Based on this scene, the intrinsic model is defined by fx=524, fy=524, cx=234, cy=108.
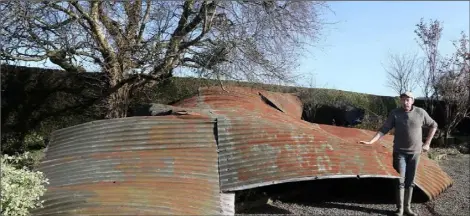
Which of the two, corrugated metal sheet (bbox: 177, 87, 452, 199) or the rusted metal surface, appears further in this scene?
the rusted metal surface

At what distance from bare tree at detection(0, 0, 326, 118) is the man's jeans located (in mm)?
4868

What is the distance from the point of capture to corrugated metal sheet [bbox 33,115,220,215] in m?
5.41

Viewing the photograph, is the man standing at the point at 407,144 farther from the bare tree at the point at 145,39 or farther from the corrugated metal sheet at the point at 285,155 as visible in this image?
the bare tree at the point at 145,39

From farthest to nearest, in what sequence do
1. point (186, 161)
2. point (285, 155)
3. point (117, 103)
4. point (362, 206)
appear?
point (117, 103)
point (362, 206)
point (285, 155)
point (186, 161)

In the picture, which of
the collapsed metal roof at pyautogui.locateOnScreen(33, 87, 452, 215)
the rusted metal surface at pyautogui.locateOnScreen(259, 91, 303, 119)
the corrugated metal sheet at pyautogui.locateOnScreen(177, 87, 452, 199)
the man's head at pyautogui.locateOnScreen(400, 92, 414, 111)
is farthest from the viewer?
the rusted metal surface at pyautogui.locateOnScreen(259, 91, 303, 119)

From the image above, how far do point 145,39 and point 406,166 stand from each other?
241 inches

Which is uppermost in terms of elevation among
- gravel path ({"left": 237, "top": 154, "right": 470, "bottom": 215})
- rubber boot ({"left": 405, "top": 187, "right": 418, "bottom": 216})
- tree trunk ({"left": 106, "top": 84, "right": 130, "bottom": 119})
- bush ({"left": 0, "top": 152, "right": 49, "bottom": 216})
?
tree trunk ({"left": 106, "top": 84, "right": 130, "bottom": 119})

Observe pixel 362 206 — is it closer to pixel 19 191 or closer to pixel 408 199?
pixel 408 199

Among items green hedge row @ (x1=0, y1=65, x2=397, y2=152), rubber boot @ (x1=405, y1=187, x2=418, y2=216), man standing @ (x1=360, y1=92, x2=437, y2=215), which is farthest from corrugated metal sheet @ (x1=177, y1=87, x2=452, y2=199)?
green hedge row @ (x1=0, y1=65, x2=397, y2=152)

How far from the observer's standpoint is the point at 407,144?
6.69 m

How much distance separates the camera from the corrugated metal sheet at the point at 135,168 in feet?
17.7

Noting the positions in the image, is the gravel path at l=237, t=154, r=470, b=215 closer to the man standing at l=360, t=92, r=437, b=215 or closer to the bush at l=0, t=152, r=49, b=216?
the man standing at l=360, t=92, r=437, b=215

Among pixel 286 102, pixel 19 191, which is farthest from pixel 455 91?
pixel 19 191

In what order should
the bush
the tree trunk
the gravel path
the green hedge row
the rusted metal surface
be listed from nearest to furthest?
1. the bush
2. the gravel path
3. the rusted metal surface
4. the tree trunk
5. the green hedge row
